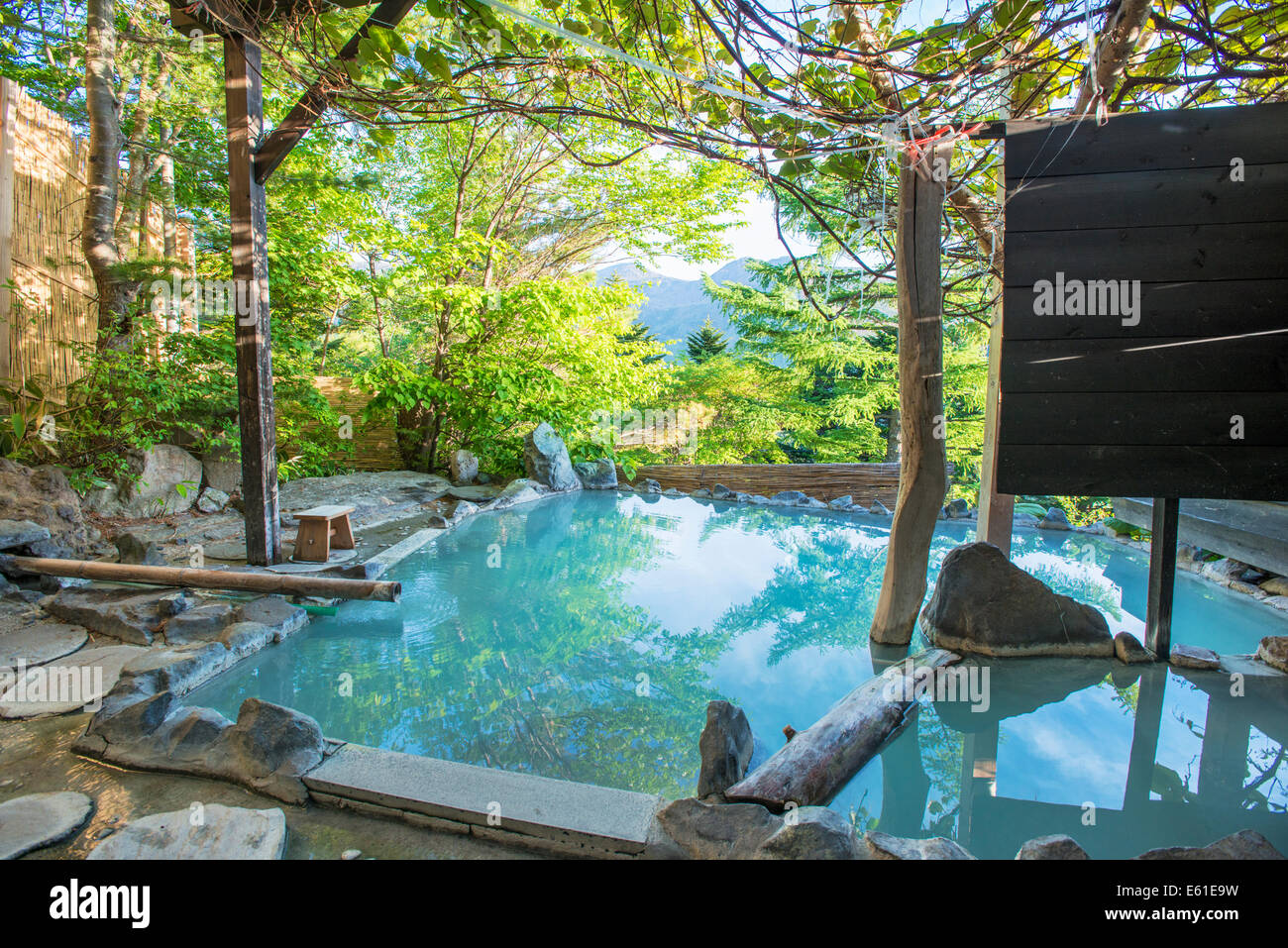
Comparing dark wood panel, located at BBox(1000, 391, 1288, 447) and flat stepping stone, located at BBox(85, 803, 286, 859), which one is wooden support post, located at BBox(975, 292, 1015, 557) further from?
flat stepping stone, located at BBox(85, 803, 286, 859)

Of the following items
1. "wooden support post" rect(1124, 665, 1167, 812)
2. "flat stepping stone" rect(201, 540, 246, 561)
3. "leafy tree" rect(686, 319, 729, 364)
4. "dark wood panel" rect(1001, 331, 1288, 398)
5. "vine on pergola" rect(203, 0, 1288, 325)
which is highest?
"leafy tree" rect(686, 319, 729, 364)

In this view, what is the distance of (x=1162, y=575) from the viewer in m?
3.24

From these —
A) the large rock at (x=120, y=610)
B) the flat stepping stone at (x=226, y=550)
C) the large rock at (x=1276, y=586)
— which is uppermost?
the flat stepping stone at (x=226, y=550)

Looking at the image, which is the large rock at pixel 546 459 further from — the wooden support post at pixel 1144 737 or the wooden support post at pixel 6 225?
the wooden support post at pixel 1144 737

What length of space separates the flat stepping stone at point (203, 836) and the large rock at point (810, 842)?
134cm

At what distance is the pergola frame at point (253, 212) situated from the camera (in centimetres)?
347

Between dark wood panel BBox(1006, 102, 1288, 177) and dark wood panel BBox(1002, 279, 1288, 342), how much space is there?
0.52m

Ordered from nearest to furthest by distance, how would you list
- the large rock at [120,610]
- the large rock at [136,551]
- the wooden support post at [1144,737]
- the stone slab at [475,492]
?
the wooden support post at [1144,737], the large rock at [120,610], the large rock at [136,551], the stone slab at [475,492]

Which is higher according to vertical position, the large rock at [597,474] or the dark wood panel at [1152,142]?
the dark wood panel at [1152,142]

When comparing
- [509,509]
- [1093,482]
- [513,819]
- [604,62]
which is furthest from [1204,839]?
[509,509]

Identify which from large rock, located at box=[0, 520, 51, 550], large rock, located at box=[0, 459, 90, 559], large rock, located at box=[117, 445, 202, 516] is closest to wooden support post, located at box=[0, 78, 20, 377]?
large rock, located at box=[117, 445, 202, 516]

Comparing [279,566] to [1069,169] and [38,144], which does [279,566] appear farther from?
[38,144]

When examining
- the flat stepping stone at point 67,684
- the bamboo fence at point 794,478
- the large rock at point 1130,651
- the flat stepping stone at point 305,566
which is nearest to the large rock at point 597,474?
the bamboo fence at point 794,478

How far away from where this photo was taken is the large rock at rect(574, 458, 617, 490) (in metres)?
9.58
